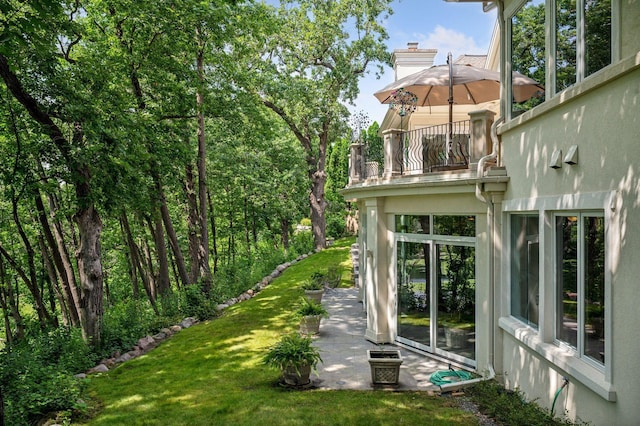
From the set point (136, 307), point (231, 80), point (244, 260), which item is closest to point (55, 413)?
point (136, 307)

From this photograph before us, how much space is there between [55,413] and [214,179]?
54.2ft

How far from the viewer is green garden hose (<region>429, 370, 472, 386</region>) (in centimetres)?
765

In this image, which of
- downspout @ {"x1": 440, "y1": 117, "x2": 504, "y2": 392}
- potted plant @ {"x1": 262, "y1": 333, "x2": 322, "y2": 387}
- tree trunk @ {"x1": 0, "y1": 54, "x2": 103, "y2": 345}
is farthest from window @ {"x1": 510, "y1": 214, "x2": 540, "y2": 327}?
tree trunk @ {"x1": 0, "y1": 54, "x2": 103, "y2": 345}

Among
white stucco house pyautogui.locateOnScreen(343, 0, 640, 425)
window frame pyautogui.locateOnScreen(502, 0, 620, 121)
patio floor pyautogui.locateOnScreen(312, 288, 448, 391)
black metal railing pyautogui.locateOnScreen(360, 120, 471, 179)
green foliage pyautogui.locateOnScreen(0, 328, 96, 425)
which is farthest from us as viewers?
black metal railing pyautogui.locateOnScreen(360, 120, 471, 179)

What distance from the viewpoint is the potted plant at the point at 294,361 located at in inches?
304

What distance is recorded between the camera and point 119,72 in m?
12.0

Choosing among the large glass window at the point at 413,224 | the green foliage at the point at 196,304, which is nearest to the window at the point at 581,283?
the large glass window at the point at 413,224

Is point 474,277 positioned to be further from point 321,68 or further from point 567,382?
point 321,68

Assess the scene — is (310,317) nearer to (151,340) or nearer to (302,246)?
(151,340)

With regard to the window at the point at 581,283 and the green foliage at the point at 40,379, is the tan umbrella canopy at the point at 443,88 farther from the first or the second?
the green foliage at the point at 40,379

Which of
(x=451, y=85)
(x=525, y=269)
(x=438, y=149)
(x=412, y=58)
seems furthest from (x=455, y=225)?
(x=412, y=58)

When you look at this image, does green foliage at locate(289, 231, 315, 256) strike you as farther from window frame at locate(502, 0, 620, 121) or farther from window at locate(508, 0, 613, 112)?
window at locate(508, 0, 613, 112)

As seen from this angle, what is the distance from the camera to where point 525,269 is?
683 cm

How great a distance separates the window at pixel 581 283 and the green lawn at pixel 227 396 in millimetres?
1885
